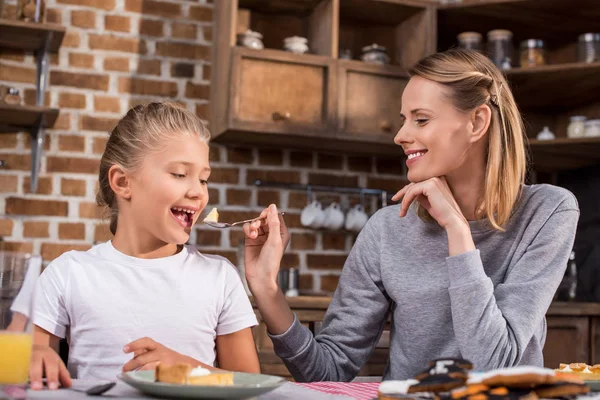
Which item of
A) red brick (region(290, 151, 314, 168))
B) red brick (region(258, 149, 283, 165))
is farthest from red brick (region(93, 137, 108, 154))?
red brick (region(290, 151, 314, 168))

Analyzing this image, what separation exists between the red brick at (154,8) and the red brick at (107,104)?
388mm

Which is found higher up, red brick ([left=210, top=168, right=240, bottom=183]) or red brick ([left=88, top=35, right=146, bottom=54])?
red brick ([left=88, top=35, right=146, bottom=54])

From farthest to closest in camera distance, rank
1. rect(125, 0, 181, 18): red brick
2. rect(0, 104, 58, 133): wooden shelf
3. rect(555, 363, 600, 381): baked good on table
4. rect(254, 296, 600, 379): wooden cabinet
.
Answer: rect(125, 0, 181, 18): red brick, rect(254, 296, 600, 379): wooden cabinet, rect(0, 104, 58, 133): wooden shelf, rect(555, 363, 600, 381): baked good on table

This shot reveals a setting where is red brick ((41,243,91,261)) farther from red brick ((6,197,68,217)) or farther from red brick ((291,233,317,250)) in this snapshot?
red brick ((291,233,317,250))

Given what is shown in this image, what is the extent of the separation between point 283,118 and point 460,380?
7.17ft

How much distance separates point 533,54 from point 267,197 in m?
1.29

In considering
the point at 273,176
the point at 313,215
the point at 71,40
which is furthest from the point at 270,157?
the point at 71,40

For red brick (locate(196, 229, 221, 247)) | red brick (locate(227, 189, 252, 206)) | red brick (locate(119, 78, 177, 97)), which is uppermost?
red brick (locate(119, 78, 177, 97))

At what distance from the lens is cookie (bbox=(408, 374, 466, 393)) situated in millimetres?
864

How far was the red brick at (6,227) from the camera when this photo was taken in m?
2.96

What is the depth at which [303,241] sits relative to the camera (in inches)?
132

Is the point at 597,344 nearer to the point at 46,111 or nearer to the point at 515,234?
the point at 515,234

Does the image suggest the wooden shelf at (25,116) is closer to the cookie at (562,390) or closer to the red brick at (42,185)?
the red brick at (42,185)

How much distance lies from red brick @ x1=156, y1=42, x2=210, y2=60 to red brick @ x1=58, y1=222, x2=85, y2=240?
0.80 meters
